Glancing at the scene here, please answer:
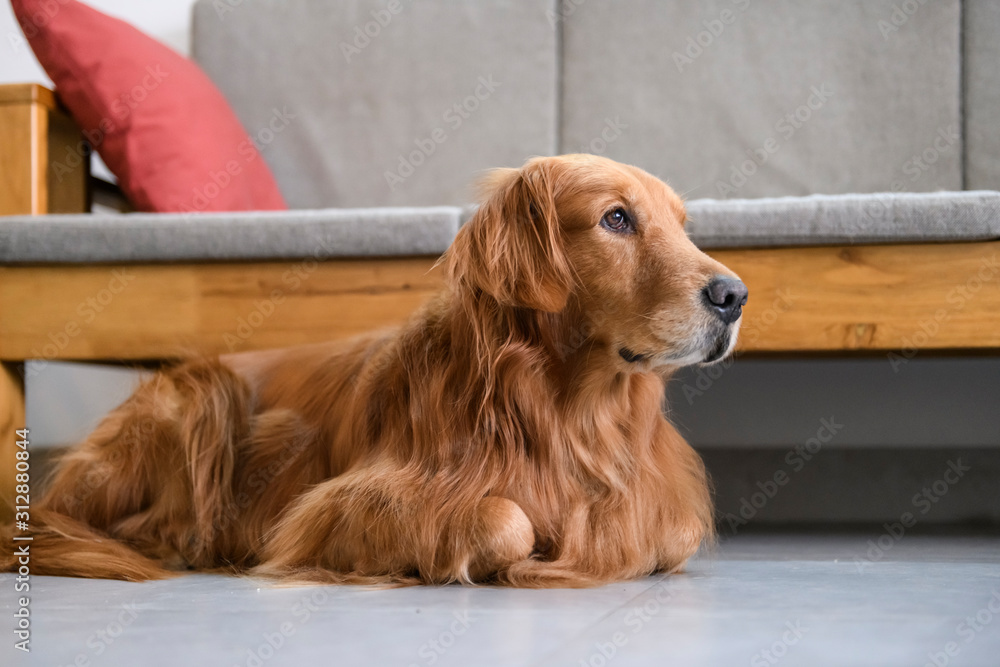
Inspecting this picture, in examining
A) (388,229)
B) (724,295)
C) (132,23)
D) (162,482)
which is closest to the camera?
(724,295)

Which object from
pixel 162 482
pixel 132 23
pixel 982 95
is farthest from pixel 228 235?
pixel 982 95

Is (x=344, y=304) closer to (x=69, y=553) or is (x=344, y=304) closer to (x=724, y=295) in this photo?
(x=69, y=553)

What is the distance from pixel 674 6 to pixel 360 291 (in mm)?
1681

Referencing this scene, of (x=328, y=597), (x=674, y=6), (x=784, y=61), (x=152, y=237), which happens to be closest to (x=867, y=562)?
(x=328, y=597)

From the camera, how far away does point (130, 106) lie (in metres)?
2.24

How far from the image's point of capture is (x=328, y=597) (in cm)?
127

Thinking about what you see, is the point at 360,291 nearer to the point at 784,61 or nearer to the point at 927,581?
the point at 927,581

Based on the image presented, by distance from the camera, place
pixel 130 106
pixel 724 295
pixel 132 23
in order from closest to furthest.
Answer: pixel 724 295 < pixel 130 106 < pixel 132 23

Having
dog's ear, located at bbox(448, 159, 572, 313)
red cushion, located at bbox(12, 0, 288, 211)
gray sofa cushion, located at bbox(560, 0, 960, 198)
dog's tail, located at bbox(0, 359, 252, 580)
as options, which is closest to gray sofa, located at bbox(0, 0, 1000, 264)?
gray sofa cushion, located at bbox(560, 0, 960, 198)

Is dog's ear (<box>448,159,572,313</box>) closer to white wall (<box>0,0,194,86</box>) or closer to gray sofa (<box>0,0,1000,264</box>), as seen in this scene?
gray sofa (<box>0,0,1000,264</box>)

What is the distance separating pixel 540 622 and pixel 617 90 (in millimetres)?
2238

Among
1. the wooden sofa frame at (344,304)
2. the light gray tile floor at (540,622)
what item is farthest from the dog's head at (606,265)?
the wooden sofa frame at (344,304)

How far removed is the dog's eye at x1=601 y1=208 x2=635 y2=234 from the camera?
1413 mm

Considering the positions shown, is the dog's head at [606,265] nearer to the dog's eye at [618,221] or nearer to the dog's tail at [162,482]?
the dog's eye at [618,221]
